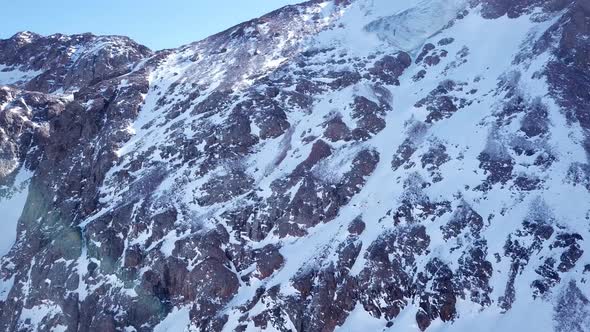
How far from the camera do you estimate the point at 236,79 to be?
264 feet

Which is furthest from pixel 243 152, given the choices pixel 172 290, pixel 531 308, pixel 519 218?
pixel 531 308

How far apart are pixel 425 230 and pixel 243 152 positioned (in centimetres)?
2460

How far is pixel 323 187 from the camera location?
5719cm

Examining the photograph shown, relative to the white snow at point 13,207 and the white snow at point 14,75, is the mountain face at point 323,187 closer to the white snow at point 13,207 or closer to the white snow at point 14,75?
the white snow at point 13,207

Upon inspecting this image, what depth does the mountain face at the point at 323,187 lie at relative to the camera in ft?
149

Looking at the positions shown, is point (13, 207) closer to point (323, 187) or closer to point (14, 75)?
point (323, 187)

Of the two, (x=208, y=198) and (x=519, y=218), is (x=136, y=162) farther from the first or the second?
(x=519, y=218)

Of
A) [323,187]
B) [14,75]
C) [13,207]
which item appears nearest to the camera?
[323,187]

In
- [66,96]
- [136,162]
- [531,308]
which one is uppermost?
[66,96]

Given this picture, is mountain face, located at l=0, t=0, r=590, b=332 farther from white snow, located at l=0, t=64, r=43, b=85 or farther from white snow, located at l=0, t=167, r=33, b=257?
white snow, located at l=0, t=64, r=43, b=85

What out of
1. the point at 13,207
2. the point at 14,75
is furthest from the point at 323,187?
the point at 14,75

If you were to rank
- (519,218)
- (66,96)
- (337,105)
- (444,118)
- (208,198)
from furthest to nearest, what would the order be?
(66,96) → (337,105) → (444,118) → (208,198) → (519,218)

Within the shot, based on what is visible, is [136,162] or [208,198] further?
[136,162]

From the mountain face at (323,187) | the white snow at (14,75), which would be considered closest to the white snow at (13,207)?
the mountain face at (323,187)
